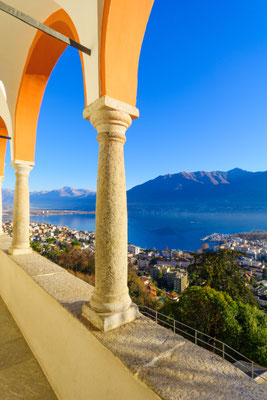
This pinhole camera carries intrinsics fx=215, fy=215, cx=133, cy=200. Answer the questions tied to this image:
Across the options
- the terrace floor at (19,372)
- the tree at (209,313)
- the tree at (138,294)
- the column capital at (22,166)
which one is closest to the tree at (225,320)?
the tree at (209,313)

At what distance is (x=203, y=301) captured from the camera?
13.4 meters

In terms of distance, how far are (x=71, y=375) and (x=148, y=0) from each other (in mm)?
3317

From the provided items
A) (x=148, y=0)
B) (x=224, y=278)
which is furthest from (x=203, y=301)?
(x=148, y=0)

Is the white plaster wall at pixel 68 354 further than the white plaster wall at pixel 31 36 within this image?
No

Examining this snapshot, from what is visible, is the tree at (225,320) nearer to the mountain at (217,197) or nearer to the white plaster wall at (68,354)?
the white plaster wall at (68,354)

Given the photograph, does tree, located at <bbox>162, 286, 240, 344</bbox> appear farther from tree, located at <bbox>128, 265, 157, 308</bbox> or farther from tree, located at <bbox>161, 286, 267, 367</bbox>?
tree, located at <bbox>128, 265, 157, 308</bbox>

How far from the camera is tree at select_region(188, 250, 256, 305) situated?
61.2 ft

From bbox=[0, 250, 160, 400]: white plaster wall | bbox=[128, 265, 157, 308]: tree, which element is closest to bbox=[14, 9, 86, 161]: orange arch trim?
bbox=[0, 250, 160, 400]: white plaster wall

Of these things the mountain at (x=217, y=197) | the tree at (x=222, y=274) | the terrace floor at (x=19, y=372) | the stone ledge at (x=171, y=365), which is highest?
the mountain at (x=217, y=197)

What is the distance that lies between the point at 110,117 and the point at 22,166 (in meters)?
2.97

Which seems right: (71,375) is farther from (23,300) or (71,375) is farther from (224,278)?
(224,278)

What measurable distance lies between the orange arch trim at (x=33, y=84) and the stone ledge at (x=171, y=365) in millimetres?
3370

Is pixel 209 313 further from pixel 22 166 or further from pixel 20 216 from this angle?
pixel 22 166

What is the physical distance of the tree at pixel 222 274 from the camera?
18.7 metres
